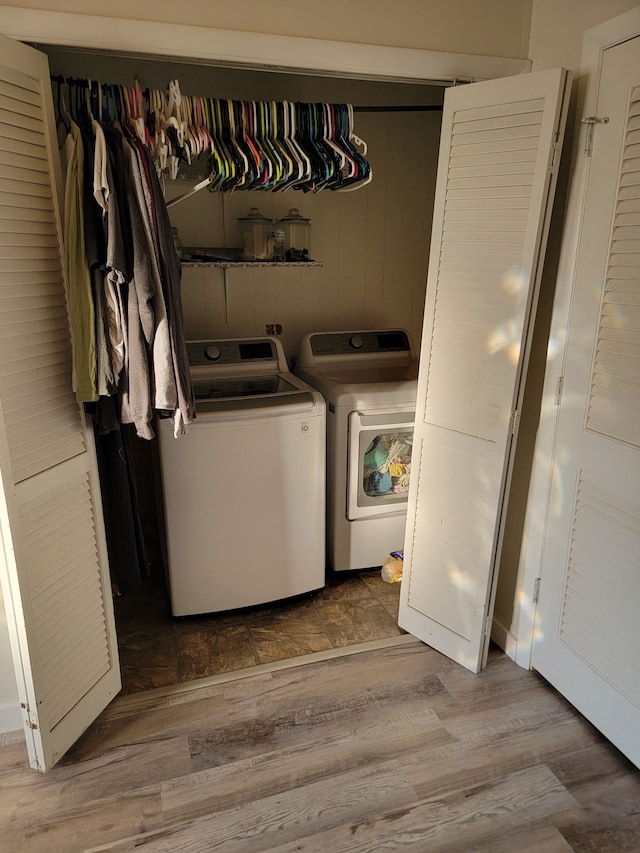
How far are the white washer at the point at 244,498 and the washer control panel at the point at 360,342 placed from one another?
432 mm

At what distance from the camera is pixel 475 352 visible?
1963mm

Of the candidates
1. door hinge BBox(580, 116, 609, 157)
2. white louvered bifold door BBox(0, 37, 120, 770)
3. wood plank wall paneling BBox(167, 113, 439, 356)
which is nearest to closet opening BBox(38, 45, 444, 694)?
wood plank wall paneling BBox(167, 113, 439, 356)

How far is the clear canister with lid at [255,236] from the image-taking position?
2750 mm

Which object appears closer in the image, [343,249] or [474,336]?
[474,336]

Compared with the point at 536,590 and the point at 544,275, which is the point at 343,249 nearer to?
the point at 544,275

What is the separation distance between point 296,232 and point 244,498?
1355 millimetres

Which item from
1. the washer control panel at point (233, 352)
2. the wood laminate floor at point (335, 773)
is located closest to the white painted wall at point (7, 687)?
the wood laminate floor at point (335, 773)

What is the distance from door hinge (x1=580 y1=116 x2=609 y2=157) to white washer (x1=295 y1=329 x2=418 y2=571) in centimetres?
115

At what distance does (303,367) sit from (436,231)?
111 cm

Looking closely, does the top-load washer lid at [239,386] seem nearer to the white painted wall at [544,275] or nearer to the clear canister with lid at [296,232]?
the clear canister with lid at [296,232]

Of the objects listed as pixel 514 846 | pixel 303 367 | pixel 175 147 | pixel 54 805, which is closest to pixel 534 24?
pixel 175 147

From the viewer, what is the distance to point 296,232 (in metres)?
2.88

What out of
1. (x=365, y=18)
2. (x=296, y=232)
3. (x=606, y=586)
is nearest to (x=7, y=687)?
(x=606, y=586)

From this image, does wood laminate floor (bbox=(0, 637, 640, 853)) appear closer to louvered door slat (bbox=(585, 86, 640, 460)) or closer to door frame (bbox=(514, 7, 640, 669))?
door frame (bbox=(514, 7, 640, 669))
